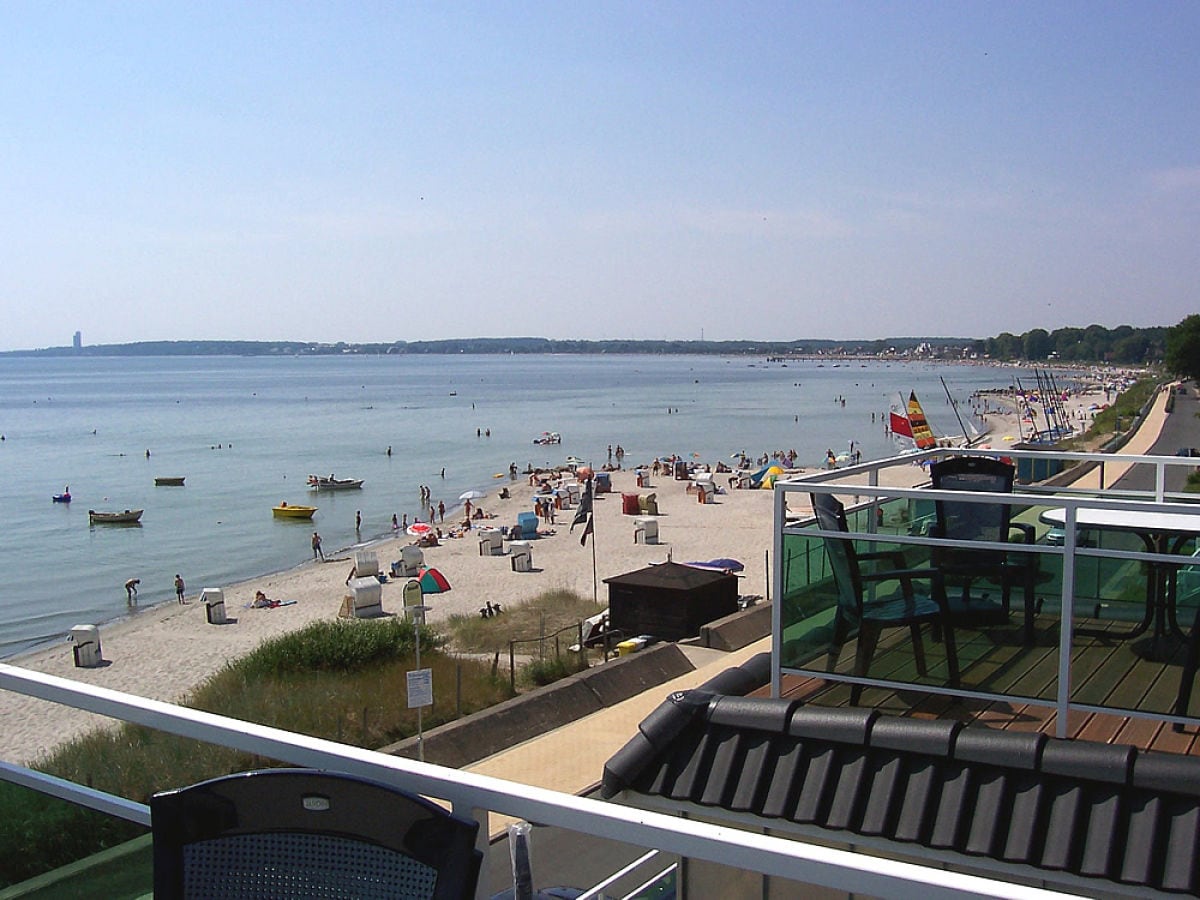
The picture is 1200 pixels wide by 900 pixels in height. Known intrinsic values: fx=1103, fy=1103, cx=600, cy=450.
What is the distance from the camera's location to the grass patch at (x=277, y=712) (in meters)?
2.34

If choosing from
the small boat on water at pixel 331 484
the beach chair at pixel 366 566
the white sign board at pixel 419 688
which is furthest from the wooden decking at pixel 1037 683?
A: the small boat on water at pixel 331 484

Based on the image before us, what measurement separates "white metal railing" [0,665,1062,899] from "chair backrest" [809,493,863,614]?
3822mm

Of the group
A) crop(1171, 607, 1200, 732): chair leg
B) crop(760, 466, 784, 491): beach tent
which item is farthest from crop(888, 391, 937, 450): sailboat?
crop(760, 466, 784, 491): beach tent

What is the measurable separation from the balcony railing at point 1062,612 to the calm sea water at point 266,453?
63.2 ft

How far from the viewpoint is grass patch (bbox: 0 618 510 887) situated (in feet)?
7.66

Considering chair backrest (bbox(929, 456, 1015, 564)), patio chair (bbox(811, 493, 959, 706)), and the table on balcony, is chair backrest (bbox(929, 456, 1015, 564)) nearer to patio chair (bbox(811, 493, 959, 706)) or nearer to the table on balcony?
patio chair (bbox(811, 493, 959, 706))

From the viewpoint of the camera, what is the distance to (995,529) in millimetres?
5457

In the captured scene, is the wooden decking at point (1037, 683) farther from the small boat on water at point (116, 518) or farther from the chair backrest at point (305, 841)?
the small boat on water at point (116, 518)

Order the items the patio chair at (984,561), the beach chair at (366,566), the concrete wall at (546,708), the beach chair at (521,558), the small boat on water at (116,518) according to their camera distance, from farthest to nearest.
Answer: the small boat on water at (116,518), the beach chair at (521,558), the beach chair at (366,566), the concrete wall at (546,708), the patio chair at (984,561)

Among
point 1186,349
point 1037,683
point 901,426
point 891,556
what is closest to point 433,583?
point 901,426

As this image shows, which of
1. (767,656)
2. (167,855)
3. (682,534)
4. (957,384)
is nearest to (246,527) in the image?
(682,534)

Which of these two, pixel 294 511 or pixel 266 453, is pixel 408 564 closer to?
pixel 294 511

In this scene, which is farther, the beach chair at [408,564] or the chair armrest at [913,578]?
the beach chair at [408,564]

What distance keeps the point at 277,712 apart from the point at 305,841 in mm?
12878
